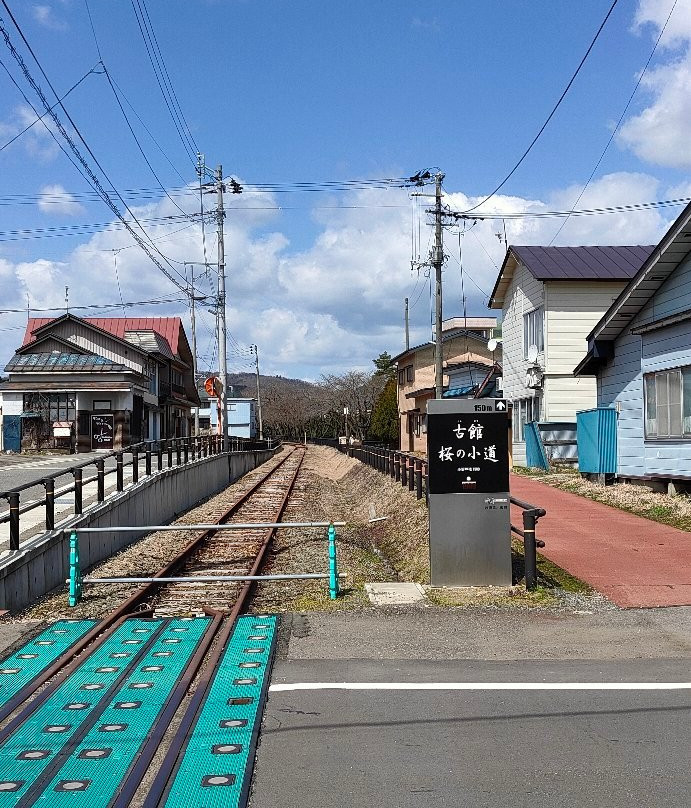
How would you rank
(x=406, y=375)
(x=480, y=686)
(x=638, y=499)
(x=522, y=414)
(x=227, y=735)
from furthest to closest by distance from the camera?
(x=406, y=375), (x=522, y=414), (x=638, y=499), (x=480, y=686), (x=227, y=735)

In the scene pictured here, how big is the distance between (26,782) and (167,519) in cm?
1475

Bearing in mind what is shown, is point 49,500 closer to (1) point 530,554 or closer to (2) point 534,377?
(1) point 530,554

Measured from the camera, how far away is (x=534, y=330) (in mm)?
26781

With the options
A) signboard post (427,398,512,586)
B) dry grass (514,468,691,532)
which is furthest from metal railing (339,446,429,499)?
signboard post (427,398,512,586)

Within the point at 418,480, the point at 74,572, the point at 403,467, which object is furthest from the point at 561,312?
the point at 74,572

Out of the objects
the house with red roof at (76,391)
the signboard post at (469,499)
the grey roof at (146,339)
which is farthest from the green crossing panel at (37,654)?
the grey roof at (146,339)

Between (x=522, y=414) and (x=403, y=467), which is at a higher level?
(x=522, y=414)

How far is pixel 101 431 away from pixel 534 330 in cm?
2528

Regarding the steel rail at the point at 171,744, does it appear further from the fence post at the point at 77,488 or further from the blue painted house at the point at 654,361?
the blue painted house at the point at 654,361

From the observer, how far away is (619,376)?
18.5 meters

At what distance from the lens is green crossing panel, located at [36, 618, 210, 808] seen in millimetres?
4266

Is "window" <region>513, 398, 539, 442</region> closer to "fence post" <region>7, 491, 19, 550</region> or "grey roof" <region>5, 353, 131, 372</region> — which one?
"fence post" <region>7, 491, 19, 550</region>

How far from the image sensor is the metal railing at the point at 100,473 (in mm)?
9523

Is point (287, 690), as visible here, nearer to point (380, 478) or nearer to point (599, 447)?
point (599, 447)
